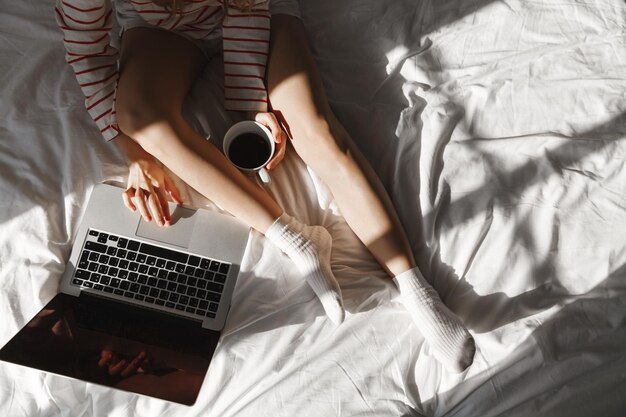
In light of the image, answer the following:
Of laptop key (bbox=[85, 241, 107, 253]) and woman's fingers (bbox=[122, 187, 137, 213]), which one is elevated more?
→ woman's fingers (bbox=[122, 187, 137, 213])

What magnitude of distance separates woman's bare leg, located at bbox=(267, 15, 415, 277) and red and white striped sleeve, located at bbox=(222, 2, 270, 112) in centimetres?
Result: 2

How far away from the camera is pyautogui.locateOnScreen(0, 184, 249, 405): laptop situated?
93cm

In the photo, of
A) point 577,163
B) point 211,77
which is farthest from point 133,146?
point 577,163

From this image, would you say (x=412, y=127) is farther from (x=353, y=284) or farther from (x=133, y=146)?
(x=133, y=146)

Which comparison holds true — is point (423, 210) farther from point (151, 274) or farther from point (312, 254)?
point (151, 274)

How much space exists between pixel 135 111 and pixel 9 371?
0.49 meters

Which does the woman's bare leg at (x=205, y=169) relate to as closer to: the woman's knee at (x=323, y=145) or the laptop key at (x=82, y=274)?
the woman's knee at (x=323, y=145)

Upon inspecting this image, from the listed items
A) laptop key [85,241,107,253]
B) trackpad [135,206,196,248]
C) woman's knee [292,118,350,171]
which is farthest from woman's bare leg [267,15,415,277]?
laptop key [85,241,107,253]

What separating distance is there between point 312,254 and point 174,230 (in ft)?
0.83

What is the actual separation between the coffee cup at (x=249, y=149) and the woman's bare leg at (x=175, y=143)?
0.07 ft

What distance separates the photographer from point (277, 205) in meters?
1.04

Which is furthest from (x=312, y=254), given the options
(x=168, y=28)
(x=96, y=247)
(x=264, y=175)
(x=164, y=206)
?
(x=168, y=28)

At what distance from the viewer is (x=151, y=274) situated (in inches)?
39.8

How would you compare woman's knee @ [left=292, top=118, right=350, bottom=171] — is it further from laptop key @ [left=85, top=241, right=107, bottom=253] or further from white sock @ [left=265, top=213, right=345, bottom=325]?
laptop key @ [left=85, top=241, right=107, bottom=253]
